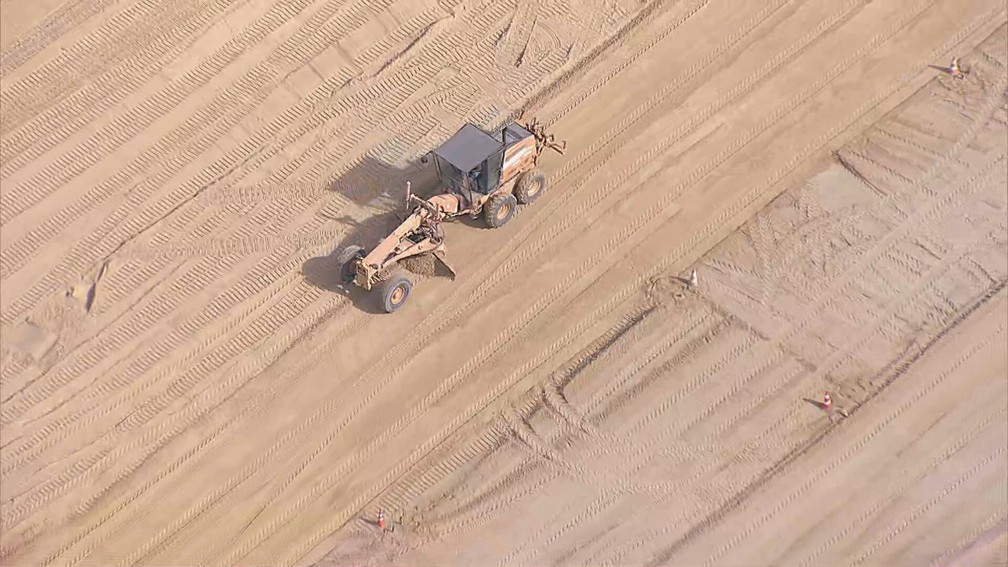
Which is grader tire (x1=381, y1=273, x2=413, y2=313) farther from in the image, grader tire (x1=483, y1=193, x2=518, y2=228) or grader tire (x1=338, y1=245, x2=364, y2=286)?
grader tire (x1=483, y1=193, x2=518, y2=228)

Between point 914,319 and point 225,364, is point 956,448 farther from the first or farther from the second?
point 225,364

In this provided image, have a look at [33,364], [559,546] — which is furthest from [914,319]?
[33,364]

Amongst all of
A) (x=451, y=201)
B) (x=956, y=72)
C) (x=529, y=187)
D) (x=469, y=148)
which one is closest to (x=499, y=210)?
(x=529, y=187)

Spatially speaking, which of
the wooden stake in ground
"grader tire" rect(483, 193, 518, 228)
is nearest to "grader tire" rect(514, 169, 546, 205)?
"grader tire" rect(483, 193, 518, 228)

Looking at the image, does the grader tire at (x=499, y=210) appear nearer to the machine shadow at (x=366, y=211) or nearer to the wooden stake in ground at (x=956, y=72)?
the machine shadow at (x=366, y=211)

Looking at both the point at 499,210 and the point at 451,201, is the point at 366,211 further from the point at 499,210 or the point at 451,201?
the point at 499,210

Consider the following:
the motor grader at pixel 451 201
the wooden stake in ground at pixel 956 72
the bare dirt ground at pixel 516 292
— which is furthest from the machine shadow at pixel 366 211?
the wooden stake in ground at pixel 956 72
